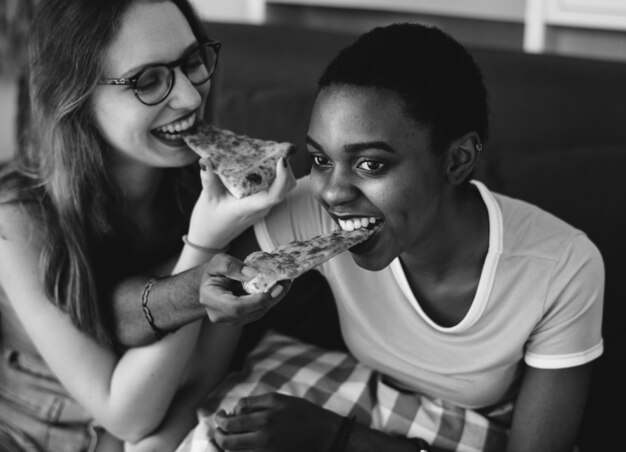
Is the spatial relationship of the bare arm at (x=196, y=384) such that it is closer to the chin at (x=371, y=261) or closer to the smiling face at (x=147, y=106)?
the smiling face at (x=147, y=106)

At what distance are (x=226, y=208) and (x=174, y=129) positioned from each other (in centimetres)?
24

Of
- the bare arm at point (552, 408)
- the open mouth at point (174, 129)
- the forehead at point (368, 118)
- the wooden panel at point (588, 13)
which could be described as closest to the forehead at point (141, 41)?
the open mouth at point (174, 129)

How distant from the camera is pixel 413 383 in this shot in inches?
65.4

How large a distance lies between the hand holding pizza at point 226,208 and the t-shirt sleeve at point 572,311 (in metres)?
0.53

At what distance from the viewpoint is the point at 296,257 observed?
141 cm

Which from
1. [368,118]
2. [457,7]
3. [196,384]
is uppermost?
[457,7]

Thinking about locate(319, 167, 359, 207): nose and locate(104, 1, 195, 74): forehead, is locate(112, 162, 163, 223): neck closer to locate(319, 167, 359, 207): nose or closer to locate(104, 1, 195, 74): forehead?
locate(104, 1, 195, 74): forehead

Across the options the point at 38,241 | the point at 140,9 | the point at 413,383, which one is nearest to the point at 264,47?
the point at 140,9

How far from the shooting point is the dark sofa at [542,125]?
1778mm

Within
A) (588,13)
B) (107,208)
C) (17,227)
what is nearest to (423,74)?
(107,208)

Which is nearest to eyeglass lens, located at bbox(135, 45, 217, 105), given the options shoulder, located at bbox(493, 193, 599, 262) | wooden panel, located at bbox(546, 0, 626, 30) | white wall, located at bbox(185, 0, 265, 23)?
shoulder, located at bbox(493, 193, 599, 262)

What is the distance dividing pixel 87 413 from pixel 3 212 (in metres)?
0.49

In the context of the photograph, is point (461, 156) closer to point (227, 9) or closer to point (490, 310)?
point (490, 310)

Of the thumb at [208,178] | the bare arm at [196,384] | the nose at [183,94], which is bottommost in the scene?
the bare arm at [196,384]
